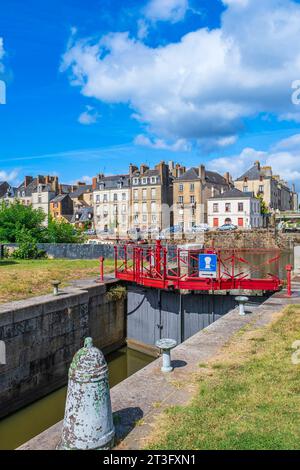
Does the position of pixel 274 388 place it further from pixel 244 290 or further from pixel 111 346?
pixel 111 346

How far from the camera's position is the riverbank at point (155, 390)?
4.54 meters

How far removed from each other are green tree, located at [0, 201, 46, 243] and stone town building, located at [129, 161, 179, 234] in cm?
3149

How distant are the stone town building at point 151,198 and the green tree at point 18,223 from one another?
31486 mm

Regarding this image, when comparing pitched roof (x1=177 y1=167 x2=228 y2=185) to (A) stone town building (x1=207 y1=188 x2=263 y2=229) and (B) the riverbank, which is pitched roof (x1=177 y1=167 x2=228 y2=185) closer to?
(A) stone town building (x1=207 y1=188 x2=263 y2=229)

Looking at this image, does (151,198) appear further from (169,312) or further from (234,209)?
(169,312)

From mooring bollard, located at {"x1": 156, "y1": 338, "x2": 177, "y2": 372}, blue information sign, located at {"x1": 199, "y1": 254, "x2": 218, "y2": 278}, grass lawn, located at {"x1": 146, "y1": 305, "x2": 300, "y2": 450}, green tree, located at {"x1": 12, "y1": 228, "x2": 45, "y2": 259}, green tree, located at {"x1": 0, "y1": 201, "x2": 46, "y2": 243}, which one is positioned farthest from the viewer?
green tree, located at {"x1": 0, "y1": 201, "x2": 46, "y2": 243}

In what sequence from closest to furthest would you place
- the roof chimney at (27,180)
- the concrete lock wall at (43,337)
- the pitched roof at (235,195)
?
the concrete lock wall at (43,337) < the pitched roof at (235,195) < the roof chimney at (27,180)

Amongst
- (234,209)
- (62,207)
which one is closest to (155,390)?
(234,209)

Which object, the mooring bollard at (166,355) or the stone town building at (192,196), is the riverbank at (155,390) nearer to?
the mooring bollard at (166,355)

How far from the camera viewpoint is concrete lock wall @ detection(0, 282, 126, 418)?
9.70m

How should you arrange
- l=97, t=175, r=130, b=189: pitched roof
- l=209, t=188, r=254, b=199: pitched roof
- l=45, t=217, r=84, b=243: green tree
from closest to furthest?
l=45, t=217, r=84, b=243: green tree → l=209, t=188, r=254, b=199: pitched roof → l=97, t=175, r=130, b=189: pitched roof

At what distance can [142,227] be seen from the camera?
61.8 meters
